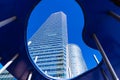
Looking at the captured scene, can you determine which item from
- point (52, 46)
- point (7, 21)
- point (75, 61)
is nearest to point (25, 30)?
point (7, 21)

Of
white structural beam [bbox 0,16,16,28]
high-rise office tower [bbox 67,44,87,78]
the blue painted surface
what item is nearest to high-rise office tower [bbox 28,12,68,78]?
high-rise office tower [bbox 67,44,87,78]

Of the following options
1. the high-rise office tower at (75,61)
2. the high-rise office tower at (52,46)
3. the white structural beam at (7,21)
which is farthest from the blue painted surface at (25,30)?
the high-rise office tower at (75,61)

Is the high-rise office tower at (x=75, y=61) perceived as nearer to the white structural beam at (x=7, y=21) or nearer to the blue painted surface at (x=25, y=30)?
the blue painted surface at (x=25, y=30)

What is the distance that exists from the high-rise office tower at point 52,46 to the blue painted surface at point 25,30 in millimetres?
44031

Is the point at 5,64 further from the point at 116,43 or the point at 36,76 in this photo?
the point at 116,43

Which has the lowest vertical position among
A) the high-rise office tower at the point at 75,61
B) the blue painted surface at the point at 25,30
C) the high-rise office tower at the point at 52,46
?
the high-rise office tower at the point at 75,61

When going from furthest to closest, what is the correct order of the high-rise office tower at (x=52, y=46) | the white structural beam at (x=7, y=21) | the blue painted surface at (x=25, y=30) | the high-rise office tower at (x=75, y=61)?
the high-rise office tower at (x=75, y=61) < the high-rise office tower at (x=52, y=46) < the blue painted surface at (x=25, y=30) < the white structural beam at (x=7, y=21)

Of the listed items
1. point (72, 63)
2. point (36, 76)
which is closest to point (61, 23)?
point (72, 63)

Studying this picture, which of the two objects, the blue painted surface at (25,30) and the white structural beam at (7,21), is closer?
the white structural beam at (7,21)

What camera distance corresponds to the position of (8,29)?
8961 millimetres

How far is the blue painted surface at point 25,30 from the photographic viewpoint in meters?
8.30

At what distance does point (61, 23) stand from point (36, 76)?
283 ft

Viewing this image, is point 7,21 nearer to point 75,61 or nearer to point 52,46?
point 52,46

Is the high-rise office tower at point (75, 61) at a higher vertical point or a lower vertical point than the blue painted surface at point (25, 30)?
lower
